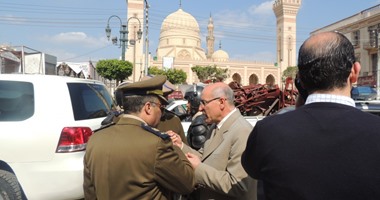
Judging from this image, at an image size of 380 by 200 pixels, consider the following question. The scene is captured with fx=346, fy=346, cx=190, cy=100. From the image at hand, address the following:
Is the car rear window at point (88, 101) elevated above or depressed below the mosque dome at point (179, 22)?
below

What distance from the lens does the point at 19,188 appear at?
11.4ft

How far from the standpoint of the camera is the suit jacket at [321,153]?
1.21m

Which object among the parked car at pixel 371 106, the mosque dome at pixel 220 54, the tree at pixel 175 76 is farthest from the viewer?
the mosque dome at pixel 220 54

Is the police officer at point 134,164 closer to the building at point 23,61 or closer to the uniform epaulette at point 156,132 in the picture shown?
the uniform epaulette at point 156,132

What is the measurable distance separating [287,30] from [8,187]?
83222 mm

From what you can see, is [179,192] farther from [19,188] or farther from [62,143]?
[19,188]

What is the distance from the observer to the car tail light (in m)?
3.56

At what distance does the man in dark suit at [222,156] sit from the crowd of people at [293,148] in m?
0.28

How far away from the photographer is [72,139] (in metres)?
3.60

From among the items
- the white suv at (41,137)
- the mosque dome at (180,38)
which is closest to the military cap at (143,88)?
the white suv at (41,137)

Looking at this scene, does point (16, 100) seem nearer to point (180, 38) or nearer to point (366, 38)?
point (366, 38)

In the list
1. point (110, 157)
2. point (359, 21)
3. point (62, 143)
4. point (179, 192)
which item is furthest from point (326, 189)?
point (359, 21)

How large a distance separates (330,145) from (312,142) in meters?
0.06

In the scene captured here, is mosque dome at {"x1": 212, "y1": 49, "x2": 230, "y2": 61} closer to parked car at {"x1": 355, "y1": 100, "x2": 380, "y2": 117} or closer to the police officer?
parked car at {"x1": 355, "y1": 100, "x2": 380, "y2": 117}
